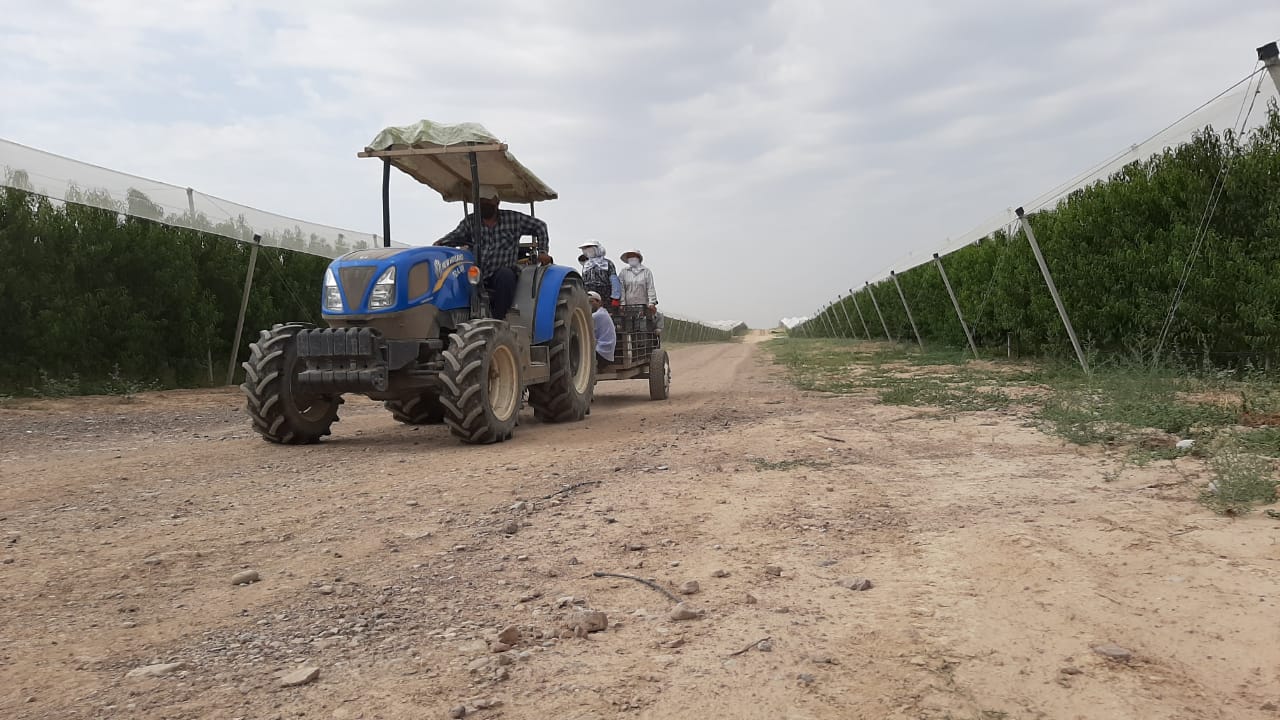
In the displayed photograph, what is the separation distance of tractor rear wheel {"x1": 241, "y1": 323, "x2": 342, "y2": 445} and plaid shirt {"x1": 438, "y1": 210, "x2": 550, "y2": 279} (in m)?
1.90

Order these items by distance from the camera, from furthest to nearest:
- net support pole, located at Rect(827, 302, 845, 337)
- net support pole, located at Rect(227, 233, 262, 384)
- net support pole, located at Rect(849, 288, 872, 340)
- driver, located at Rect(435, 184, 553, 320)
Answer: net support pole, located at Rect(827, 302, 845, 337), net support pole, located at Rect(849, 288, 872, 340), net support pole, located at Rect(227, 233, 262, 384), driver, located at Rect(435, 184, 553, 320)

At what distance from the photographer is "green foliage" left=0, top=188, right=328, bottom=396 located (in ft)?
36.1

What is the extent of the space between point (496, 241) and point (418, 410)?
1879mm

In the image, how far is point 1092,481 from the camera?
178 inches

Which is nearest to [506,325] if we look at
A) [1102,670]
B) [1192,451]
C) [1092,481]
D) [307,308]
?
[1092,481]

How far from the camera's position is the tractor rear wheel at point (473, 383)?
6605mm

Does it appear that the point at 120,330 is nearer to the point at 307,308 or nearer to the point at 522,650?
the point at 307,308

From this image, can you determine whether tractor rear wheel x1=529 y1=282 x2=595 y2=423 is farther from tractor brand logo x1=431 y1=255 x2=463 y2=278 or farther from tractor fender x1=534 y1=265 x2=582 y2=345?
tractor brand logo x1=431 y1=255 x2=463 y2=278

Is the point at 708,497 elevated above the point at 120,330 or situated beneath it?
situated beneath

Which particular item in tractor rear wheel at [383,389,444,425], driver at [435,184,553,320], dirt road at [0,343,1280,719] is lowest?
dirt road at [0,343,1280,719]

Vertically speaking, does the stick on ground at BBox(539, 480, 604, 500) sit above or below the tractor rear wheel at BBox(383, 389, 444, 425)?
below

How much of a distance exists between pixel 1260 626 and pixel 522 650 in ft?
7.05

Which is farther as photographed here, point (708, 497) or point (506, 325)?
point (506, 325)

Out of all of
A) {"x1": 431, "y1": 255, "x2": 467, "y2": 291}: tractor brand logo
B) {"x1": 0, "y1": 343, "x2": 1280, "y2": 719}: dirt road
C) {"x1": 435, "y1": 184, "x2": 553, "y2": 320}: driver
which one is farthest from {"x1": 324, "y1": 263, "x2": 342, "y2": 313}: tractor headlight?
{"x1": 0, "y1": 343, "x2": 1280, "y2": 719}: dirt road
